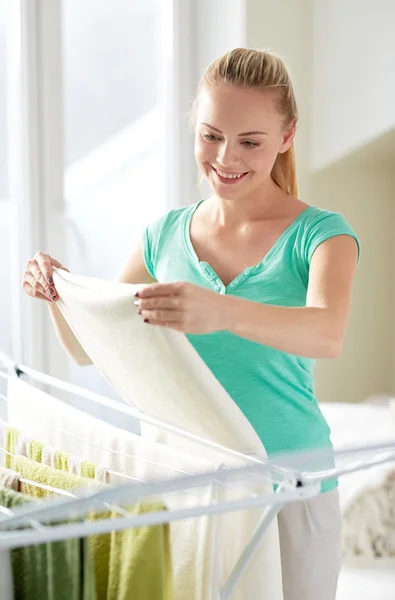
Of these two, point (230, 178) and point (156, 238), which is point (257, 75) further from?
point (156, 238)

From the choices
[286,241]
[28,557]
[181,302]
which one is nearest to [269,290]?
[286,241]

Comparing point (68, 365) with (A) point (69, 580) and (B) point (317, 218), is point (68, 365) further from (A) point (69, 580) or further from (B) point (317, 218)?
(A) point (69, 580)

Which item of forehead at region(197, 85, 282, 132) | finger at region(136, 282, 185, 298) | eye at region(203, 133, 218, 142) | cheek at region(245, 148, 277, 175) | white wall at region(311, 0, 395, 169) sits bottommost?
finger at region(136, 282, 185, 298)

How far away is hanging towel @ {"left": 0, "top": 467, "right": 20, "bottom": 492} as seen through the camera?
97cm

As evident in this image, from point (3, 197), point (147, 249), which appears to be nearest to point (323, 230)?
point (147, 249)

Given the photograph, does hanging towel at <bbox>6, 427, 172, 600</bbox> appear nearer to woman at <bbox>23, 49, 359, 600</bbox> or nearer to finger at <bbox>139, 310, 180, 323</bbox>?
finger at <bbox>139, 310, 180, 323</bbox>

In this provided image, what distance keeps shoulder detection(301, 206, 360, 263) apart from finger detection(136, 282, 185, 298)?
280mm

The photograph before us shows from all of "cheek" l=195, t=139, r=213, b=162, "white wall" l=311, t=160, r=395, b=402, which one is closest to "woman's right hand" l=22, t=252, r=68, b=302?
"cheek" l=195, t=139, r=213, b=162

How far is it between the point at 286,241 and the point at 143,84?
165 centimetres

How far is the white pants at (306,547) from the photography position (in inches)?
42.9

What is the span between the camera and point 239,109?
42.7 inches

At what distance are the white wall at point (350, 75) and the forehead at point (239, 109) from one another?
1348mm

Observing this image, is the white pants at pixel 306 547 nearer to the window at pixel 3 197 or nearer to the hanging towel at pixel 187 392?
the hanging towel at pixel 187 392

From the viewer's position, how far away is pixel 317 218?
109 centimetres
